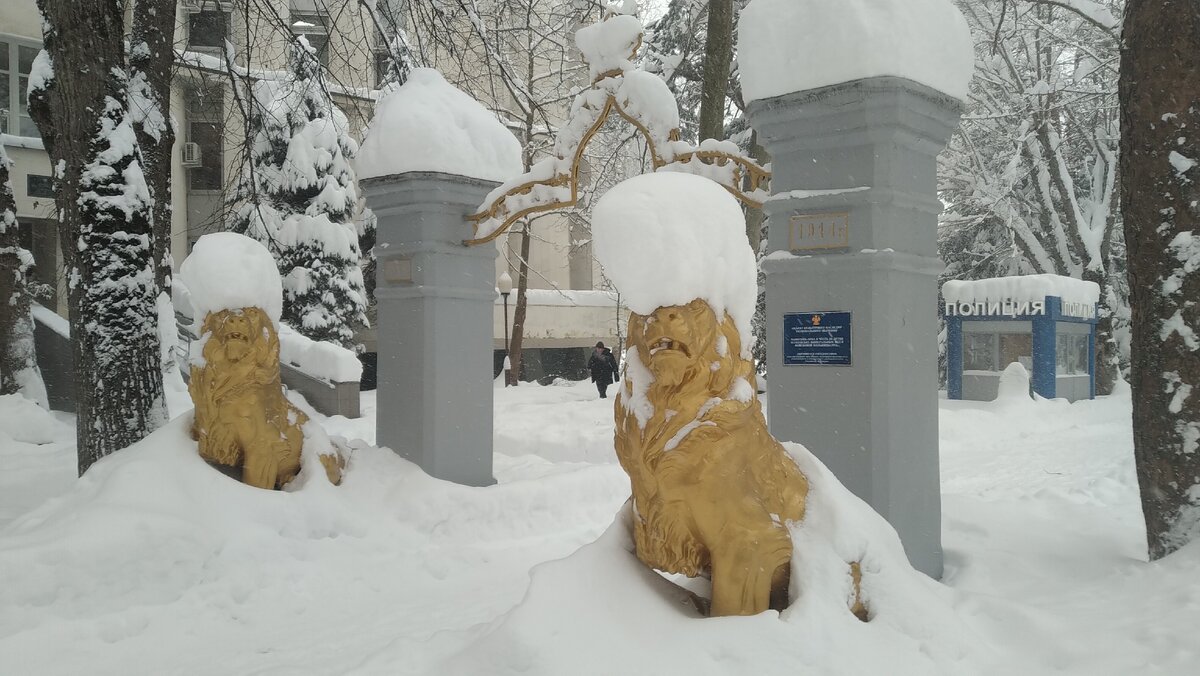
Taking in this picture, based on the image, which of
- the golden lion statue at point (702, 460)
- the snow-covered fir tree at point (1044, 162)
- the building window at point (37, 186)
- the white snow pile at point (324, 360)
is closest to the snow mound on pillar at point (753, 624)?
the golden lion statue at point (702, 460)

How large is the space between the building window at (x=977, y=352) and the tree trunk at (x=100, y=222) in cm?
1770

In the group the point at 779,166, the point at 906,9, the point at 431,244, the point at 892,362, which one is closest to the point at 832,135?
the point at 779,166

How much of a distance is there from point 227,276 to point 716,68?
23.6 ft

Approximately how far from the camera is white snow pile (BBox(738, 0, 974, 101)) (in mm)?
4496

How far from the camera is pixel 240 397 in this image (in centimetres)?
615

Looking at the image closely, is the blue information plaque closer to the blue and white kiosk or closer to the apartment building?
the apartment building

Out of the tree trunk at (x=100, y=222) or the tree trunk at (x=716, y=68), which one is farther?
the tree trunk at (x=716, y=68)

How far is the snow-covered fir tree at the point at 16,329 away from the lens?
11.7m

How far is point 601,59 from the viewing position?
6746mm

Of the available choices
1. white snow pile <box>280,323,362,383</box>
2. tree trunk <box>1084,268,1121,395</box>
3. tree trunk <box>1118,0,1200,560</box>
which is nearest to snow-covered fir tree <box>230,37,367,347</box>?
white snow pile <box>280,323,362,383</box>

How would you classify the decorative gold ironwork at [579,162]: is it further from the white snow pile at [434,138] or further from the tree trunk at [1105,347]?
the tree trunk at [1105,347]

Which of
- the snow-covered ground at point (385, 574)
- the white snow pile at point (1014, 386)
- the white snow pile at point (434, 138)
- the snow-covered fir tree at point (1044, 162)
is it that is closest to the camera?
the snow-covered ground at point (385, 574)

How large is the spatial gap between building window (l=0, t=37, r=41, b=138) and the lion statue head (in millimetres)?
21028

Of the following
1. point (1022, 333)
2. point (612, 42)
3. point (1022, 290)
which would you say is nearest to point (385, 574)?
point (612, 42)
